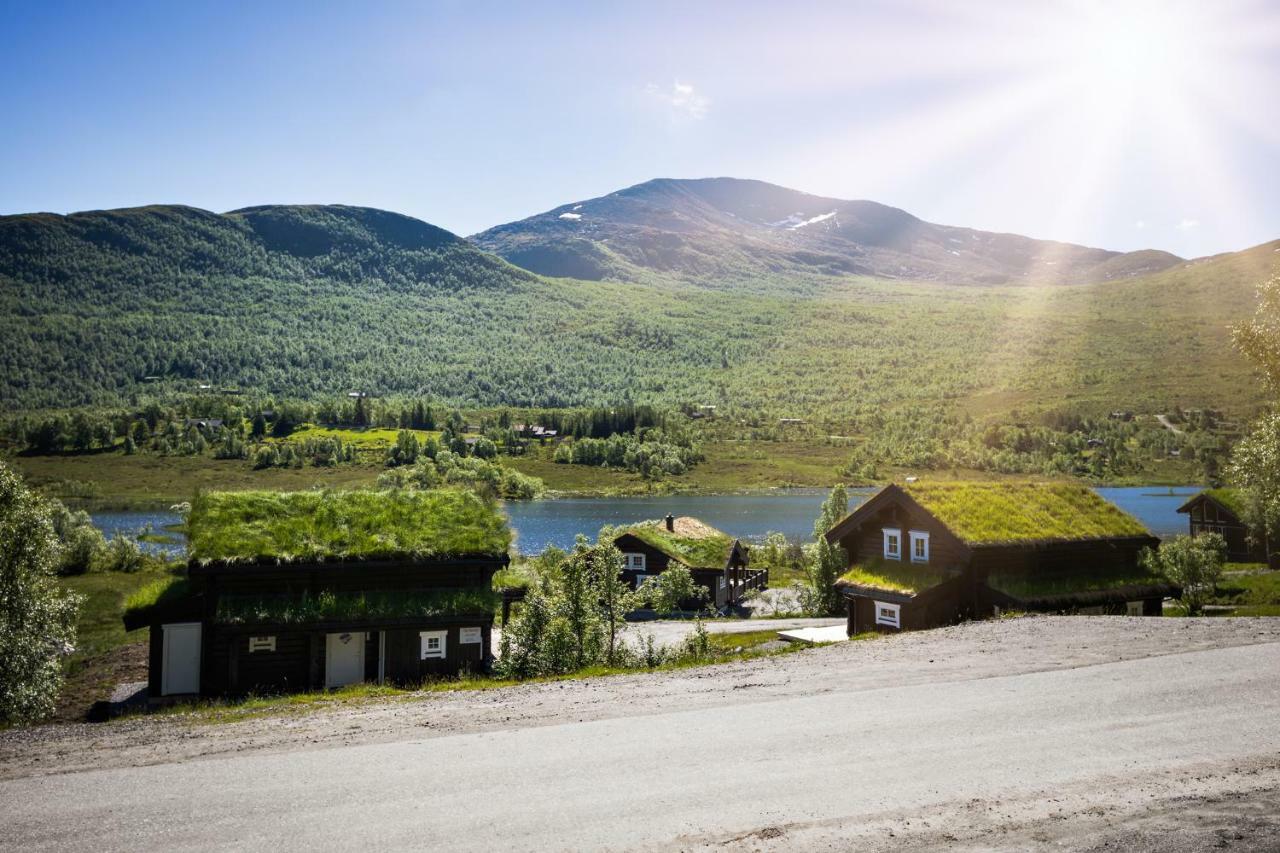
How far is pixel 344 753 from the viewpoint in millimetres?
14164

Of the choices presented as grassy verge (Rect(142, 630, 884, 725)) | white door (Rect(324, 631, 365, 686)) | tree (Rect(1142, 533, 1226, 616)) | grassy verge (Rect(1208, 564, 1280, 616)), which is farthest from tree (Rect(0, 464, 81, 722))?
grassy verge (Rect(1208, 564, 1280, 616))

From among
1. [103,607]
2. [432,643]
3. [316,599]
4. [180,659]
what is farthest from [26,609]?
[103,607]

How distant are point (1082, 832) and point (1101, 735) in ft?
14.0

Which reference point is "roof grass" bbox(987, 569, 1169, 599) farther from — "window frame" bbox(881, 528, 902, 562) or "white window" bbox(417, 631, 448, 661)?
"white window" bbox(417, 631, 448, 661)

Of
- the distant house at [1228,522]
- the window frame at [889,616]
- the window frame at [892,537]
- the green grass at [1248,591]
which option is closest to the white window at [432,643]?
the window frame at [889,616]

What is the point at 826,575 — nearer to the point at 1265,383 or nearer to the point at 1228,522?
the point at 1265,383

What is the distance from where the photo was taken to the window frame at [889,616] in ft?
99.9

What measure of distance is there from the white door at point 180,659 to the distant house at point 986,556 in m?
22.6

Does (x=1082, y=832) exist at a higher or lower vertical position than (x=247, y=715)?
higher

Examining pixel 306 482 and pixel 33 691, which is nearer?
pixel 33 691

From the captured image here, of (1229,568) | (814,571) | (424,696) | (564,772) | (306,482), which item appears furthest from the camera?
(306,482)

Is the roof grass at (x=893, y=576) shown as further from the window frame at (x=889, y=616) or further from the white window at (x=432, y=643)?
the white window at (x=432, y=643)

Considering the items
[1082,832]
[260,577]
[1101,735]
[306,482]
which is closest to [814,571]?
[260,577]

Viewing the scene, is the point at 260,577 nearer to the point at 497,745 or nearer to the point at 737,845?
the point at 497,745
